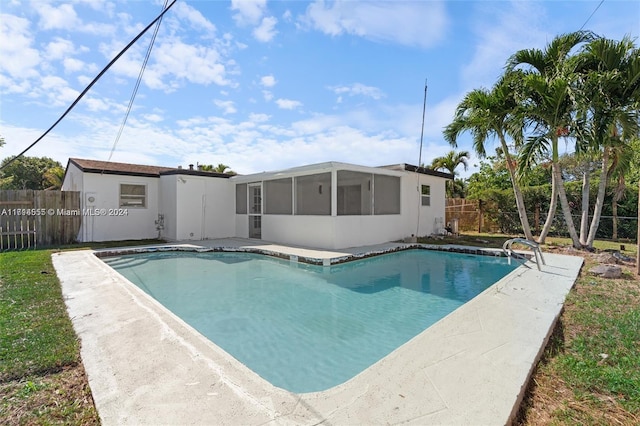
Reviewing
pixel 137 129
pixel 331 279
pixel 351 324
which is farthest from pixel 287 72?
pixel 351 324

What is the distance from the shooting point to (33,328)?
11.7 feet

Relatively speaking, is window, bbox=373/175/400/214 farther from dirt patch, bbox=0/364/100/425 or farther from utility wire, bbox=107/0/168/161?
dirt patch, bbox=0/364/100/425

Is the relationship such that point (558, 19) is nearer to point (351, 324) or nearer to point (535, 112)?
point (535, 112)

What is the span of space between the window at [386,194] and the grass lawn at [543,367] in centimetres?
714

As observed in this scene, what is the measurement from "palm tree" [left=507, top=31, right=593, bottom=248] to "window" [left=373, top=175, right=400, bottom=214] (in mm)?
4249

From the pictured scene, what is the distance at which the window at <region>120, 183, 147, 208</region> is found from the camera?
13094 mm

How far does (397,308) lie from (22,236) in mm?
13275

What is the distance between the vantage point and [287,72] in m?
10.4

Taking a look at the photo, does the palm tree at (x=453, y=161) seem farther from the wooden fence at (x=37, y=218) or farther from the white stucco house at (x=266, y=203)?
the wooden fence at (x=37, y=218)

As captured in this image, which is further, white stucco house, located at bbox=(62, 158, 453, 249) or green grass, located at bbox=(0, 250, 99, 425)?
white stucco house, located at bbox=(62, 158, 453, 249)

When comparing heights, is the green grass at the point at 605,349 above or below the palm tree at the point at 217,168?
below

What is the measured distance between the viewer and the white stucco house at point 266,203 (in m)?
10.7

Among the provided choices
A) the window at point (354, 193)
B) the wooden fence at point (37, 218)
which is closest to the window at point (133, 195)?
the wooden fence at point (37, 218)

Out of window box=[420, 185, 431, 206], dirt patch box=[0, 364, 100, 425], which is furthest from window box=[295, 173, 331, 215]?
dirt patch box=[0, 364, 100, 425]
